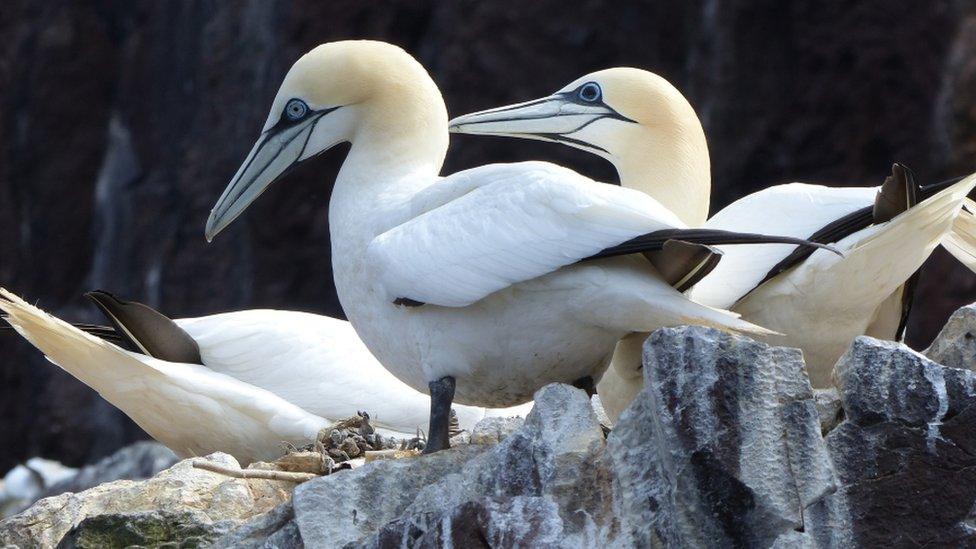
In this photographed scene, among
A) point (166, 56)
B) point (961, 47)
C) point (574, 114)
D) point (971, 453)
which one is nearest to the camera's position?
point (971, 453)

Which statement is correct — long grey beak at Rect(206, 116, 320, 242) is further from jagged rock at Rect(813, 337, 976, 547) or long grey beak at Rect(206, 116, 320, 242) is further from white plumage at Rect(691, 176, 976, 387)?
jagged rock at Rect(813, 337, 976, 547)

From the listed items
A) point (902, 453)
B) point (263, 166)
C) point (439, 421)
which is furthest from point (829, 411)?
point (263, 166)

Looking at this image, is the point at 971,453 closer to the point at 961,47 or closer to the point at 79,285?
the point at 961,47

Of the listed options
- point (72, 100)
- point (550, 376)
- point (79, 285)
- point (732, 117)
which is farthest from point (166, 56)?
point (550, 376)

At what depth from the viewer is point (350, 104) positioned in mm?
6262

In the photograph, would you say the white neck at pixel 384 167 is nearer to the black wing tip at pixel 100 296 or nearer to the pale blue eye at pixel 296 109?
the pale blue eye at pixel 296 109

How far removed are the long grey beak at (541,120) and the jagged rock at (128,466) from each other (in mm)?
5712

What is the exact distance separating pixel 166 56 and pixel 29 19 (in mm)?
1494

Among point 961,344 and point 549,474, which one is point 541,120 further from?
point 549,474

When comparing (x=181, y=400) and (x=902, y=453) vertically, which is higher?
(x=181, y=400)

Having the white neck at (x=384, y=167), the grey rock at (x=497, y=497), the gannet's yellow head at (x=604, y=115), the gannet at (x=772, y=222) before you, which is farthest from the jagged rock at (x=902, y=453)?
the gannet's yellow head at (x=604, y=115)

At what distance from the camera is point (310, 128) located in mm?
6344

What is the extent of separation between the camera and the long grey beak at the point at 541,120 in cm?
727

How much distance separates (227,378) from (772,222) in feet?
8.50
